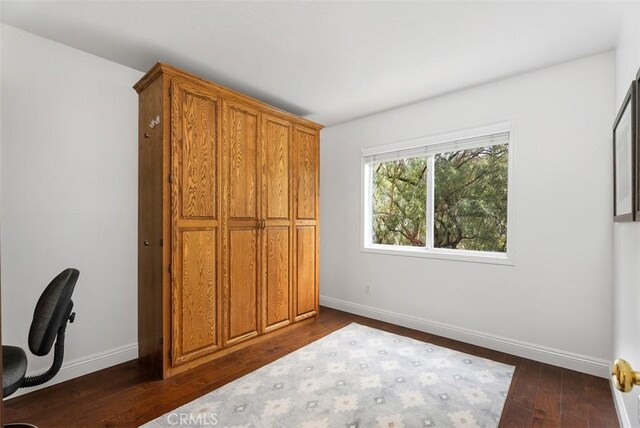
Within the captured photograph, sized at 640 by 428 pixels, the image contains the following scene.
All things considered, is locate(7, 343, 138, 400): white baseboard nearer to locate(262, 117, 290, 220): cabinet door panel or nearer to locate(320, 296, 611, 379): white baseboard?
locate(262, 117, 290, 220): cabinet door panel

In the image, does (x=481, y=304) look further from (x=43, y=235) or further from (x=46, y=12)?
(x=46, y=12)

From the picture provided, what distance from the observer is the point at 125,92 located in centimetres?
275

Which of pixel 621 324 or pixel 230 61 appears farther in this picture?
pixel 230 61

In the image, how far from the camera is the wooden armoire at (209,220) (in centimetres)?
248

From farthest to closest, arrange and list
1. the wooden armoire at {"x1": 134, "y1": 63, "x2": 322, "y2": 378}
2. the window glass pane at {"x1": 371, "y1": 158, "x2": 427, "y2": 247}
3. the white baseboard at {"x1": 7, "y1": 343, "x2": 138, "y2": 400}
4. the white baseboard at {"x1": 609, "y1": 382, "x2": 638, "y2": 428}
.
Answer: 1. the window glass pane at {"x1": 371, "y1": 158, "x2": 427, "y2": 247}
2. the wooden armoire at {"x1": 134, "y1": 63, "x2": 322, "y2": 378}
3. the white baseboard at {"x1": 7, "y1": 343, "x2": 138, "y2": 400}
4. the white baseboard at {"x1": 609, "y1": 382, "x2": 638, "y2": 428}

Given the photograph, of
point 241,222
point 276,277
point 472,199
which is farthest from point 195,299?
point 472,199

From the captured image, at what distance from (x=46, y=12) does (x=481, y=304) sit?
4.09m

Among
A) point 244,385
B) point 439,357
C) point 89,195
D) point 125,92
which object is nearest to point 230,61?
point 125,92

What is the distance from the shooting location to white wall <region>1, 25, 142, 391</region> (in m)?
2.24

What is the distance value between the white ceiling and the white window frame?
1.68 ft

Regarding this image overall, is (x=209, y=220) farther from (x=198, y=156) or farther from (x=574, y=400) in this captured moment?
(x=574, y=400)

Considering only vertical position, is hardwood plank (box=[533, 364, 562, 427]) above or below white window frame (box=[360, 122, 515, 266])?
below

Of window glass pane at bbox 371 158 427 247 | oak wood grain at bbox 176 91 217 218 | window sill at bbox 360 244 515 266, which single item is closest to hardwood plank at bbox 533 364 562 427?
window sill at bbox 360 244 515 266

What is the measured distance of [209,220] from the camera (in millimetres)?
2723
